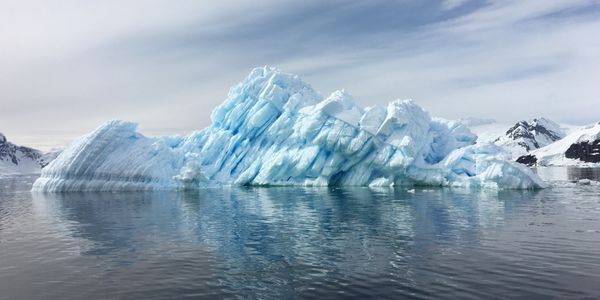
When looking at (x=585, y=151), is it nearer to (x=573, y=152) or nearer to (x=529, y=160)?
(x=573, y=152)

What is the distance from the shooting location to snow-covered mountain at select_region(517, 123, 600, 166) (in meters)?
141

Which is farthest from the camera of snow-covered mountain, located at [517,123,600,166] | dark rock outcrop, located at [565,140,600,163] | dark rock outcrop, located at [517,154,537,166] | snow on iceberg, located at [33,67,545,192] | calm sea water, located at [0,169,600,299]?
dark rock outcrop, located at [517,154,537,166]

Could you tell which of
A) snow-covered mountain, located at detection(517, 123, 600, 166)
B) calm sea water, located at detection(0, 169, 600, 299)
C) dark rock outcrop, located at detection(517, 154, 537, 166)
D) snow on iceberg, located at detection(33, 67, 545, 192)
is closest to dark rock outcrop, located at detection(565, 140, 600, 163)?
snow-covered mountain, located at detection(517, 123, 600, 166)

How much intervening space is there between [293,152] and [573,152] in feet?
434

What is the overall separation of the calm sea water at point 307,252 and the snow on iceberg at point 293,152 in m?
16.3

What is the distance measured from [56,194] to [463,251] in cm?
4142

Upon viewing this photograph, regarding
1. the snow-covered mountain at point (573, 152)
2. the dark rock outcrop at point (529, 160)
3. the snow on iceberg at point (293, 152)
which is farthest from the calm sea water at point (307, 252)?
the dark rock outcrop at point (529, 160)

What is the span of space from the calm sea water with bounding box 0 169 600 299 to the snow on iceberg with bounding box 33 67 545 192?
1629cm

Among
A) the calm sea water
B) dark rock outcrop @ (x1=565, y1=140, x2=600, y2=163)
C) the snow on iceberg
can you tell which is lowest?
the calm sea water

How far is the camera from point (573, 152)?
488 ft

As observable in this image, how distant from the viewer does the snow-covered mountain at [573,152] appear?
141 meters

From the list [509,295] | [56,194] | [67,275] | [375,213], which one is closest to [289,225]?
[375,213]

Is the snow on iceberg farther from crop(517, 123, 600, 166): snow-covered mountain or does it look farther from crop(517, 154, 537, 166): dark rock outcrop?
crop(517, 154, 537, 166): dark rock outcrop

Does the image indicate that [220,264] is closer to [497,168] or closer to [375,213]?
[375,213]
